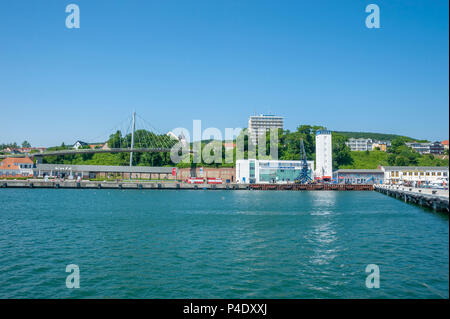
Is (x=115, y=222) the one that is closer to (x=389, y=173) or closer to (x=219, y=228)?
(x=219, y=228)

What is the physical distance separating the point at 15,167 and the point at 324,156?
2990 inches

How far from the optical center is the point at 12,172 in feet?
269

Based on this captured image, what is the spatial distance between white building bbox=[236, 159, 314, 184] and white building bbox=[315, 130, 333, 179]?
28.4ft

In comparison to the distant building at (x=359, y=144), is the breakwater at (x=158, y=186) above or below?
below

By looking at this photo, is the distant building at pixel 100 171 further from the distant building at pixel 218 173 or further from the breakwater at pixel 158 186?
the breakwater at pixel 158 186

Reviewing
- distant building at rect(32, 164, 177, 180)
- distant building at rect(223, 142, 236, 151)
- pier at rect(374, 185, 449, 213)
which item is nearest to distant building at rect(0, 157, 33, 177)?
distant building at rect(32, 164, 177, 180)

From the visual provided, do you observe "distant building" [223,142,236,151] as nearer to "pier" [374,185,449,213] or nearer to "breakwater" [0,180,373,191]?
"breakwater" [0,180,373,191]

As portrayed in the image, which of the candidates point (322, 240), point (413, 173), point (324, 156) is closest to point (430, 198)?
point (322, 240)

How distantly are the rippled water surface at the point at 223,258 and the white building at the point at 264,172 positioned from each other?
5270 centimetres

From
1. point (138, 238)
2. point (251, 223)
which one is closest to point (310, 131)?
point (251, 223)

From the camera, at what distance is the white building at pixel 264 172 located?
7494 centimetres

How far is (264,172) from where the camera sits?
75188mm

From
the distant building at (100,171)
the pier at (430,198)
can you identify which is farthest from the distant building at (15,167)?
the pier at (430,198)

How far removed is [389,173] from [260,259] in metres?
74.2
